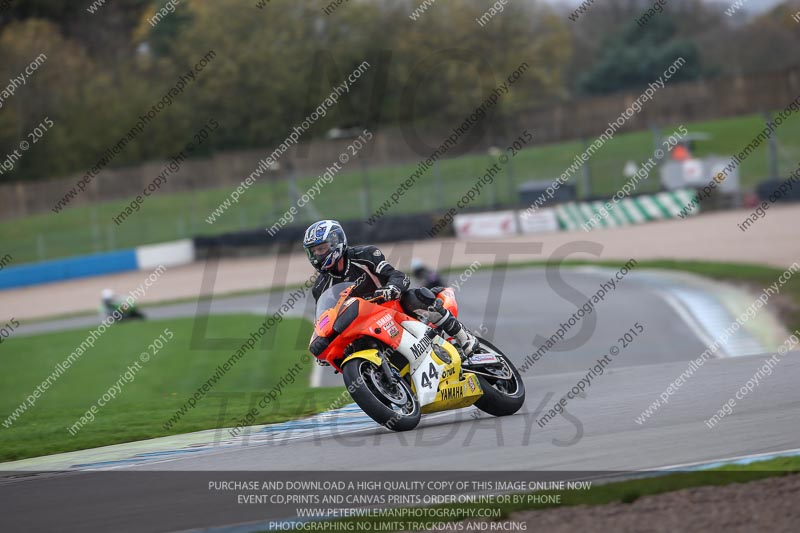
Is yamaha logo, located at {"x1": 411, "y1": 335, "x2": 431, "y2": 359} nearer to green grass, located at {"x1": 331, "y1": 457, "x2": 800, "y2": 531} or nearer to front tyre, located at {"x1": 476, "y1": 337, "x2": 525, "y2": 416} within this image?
front tyre, located at {"x1": 476, "y1": 337, "x2": 525, "y2": 416}

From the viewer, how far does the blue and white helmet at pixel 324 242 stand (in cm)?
852

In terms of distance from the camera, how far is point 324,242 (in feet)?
28.0

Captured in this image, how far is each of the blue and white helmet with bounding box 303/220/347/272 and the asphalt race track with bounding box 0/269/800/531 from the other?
1497mm

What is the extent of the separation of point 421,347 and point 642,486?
9.72 ft

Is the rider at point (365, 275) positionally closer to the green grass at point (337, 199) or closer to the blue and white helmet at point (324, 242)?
the blue and white helmet at point (324, 242)

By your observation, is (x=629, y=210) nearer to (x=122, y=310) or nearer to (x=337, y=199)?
(x=337, y=199)

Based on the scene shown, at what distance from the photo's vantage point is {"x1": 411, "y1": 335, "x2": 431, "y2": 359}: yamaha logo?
859cm

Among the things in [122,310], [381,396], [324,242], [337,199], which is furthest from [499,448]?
[337,199]

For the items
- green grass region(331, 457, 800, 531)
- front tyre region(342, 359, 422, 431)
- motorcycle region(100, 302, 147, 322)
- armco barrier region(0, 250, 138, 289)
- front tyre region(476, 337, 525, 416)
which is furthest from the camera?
armco barrier region(0, 250, 138, 289)

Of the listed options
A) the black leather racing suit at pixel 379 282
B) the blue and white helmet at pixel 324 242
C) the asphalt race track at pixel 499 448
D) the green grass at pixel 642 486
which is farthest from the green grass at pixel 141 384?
the green grass at pixel 642 486

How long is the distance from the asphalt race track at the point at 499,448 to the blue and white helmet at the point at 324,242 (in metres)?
1.50

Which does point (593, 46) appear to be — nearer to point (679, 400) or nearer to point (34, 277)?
point (34, 277)

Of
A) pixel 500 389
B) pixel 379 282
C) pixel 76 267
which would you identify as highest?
pixel 379 282

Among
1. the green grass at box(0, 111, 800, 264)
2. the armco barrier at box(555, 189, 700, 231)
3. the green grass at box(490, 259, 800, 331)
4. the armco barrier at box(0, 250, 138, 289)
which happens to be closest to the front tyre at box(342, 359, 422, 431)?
the green grass at box(490, 259, 800, 331)
